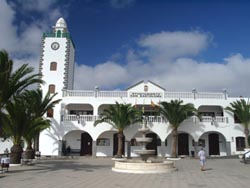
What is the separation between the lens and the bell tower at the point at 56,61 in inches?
1230

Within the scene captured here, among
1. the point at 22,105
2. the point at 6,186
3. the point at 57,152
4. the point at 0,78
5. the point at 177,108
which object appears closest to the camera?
the point at 6,186

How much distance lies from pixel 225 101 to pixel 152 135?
868cm

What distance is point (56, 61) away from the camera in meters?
32.1

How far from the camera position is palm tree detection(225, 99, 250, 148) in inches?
1117

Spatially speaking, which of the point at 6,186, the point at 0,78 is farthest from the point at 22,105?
the point at 6,186

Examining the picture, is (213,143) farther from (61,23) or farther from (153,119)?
(61,23)

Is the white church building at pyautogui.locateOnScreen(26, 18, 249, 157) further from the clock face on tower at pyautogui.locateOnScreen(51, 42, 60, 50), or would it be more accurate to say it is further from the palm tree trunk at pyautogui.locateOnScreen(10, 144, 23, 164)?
the palm tree trunk at pyautogui.locateOnScreen(10, 144, 23, 164)

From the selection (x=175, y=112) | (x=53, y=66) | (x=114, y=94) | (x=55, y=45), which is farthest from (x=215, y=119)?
(x=55, y=45)

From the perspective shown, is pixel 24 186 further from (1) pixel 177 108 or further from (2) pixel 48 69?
(2) pixel 48 69

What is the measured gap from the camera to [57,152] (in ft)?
95.4

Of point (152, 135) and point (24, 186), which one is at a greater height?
point (152, 135)

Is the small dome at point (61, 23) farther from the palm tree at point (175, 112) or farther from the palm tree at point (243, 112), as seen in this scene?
the palm tree at point (243, 112)

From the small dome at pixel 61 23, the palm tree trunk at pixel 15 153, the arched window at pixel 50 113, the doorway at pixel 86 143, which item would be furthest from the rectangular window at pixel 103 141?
the small dome at pixel 61 23

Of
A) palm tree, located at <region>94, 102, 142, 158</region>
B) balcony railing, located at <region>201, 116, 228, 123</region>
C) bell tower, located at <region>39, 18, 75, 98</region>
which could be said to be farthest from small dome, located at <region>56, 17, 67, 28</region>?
balcony railing, located at <region>201, 116, 228, 123</region>
